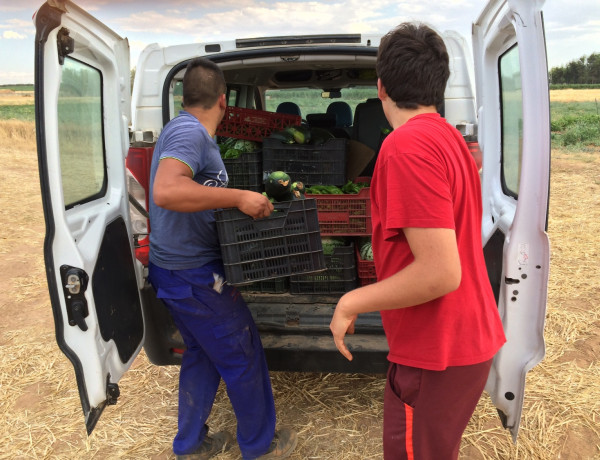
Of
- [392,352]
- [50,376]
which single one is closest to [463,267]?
[392,352]

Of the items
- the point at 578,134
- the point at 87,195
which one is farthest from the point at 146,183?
the point at 578,134

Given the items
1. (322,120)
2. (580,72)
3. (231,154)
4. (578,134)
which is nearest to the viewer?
(231,154)

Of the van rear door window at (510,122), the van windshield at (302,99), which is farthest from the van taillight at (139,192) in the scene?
the van windshield at (302,99)

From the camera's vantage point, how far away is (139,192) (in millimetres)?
3092

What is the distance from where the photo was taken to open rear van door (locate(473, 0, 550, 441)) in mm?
2141

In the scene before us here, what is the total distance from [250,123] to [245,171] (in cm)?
A: 55

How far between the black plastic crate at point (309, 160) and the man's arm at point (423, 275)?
243 centimetres

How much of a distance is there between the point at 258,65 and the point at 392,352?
7.43ft

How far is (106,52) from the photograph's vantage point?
2816 mm

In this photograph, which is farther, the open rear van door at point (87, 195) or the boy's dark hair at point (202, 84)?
the boy's dark hair at point (202, 84)

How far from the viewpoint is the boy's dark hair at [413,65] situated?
1.59 m

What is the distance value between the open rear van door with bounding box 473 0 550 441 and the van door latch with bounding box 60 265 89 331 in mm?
1933

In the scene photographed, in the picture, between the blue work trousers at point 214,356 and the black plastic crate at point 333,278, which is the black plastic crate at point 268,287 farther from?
the blue work trousers at point 214,356

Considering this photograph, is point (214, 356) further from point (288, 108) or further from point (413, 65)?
point (288, 108)
